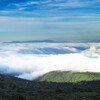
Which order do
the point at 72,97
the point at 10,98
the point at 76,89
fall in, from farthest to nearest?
1. the point at 76,89
2. the point at 72,97
3. the point at 10,98

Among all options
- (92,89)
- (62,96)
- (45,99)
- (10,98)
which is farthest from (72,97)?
(92,89)

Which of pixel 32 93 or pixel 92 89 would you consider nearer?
pixel 32 93

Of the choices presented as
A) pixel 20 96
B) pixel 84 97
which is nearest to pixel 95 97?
pixel 84 97

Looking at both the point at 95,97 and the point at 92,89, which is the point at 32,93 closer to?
the point at 95,97

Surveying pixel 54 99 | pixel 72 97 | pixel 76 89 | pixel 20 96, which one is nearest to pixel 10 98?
pixel 20 96

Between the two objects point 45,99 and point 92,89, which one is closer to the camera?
point 45,99

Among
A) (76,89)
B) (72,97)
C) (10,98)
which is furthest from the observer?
(76,89)

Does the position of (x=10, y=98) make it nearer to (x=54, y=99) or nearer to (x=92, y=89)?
(x=54, y=99)

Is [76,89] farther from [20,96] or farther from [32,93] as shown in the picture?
[20,96]
